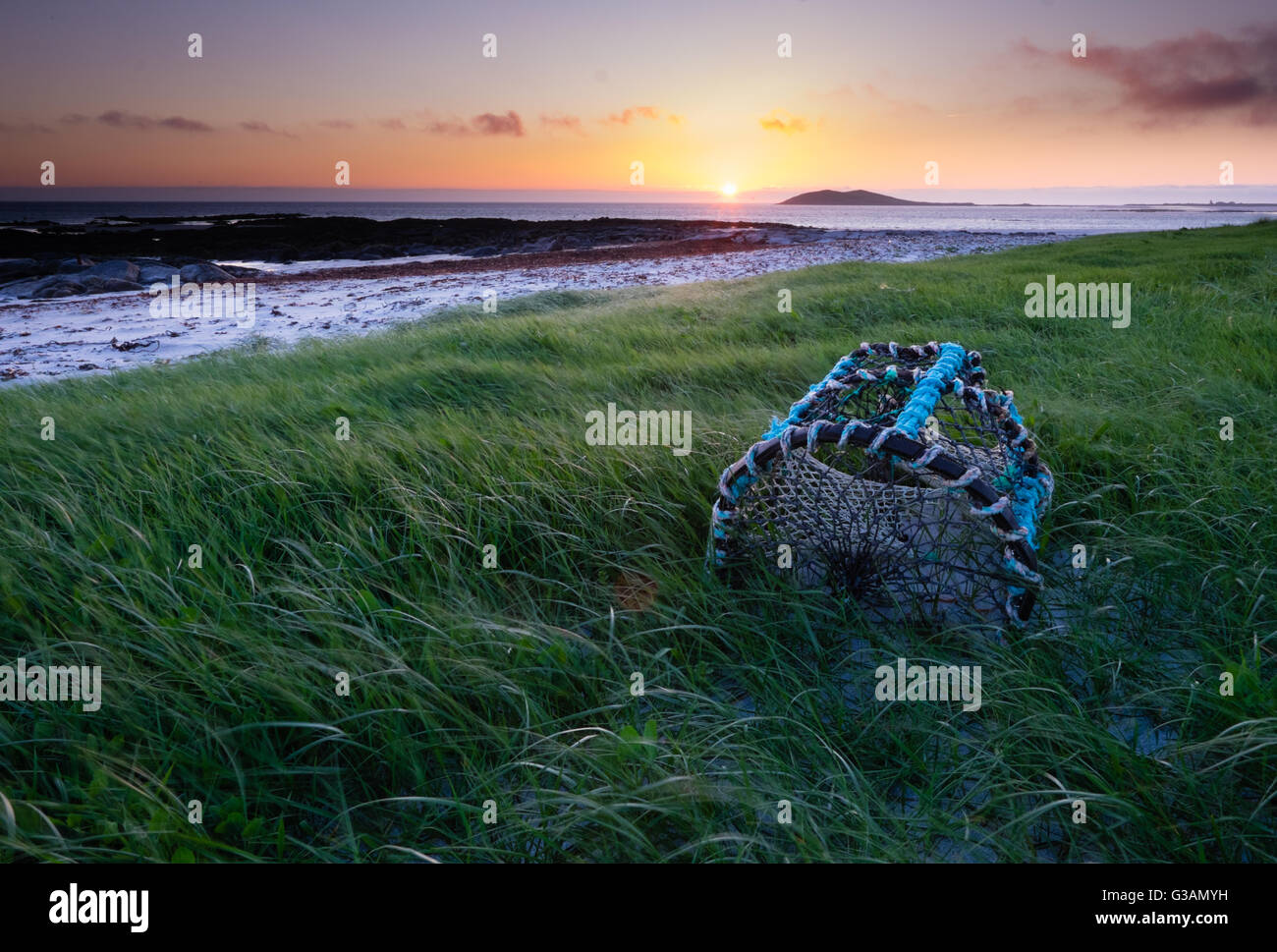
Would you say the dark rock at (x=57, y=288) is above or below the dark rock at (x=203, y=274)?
below

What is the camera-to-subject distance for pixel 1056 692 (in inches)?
74.5

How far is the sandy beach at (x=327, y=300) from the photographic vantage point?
10703 millimetres

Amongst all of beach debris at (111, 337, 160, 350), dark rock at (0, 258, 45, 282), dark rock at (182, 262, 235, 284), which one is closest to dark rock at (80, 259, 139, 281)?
dark rock at (182, 262, 235, 284)

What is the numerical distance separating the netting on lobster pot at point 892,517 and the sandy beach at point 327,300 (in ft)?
28.8

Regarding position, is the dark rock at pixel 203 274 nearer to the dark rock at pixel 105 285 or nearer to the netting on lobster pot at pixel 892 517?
the dark rock at pixel 105 285

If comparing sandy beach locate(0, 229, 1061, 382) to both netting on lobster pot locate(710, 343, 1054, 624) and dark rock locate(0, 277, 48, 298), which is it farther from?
netting on lobster pot locate(710, 343, 1054, 624)

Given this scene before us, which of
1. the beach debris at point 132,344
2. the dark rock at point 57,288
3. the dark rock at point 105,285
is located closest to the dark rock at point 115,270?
the dark rock at point 105,285

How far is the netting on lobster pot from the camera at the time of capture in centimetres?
205

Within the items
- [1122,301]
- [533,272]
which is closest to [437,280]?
[533,272]

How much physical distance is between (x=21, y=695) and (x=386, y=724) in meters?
0.98

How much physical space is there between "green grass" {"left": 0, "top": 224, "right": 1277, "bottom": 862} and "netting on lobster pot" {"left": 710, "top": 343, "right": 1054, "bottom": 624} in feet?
0.46

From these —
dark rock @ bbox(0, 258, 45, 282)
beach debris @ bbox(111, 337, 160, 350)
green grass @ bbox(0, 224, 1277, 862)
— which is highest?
dark rock @ bbox(0, 258, 45, 282)
